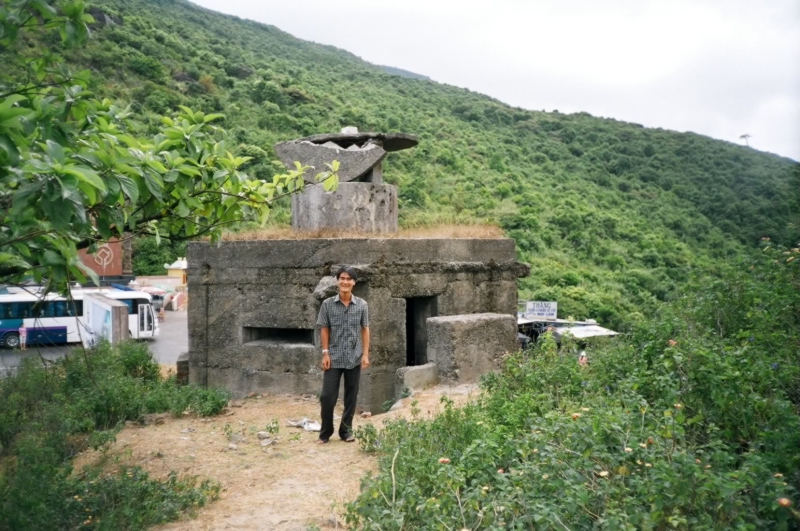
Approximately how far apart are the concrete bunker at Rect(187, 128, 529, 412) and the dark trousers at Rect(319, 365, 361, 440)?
1.38 m

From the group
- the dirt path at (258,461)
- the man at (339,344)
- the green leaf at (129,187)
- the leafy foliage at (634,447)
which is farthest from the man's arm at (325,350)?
the green leaf at (129,187)

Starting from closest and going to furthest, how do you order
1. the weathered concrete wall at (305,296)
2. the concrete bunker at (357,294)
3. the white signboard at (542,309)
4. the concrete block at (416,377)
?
the concrete block at (416,377) < the concrete bunker at (357,294) < the weathered concrete wall at (305,296) < the white signboard at (542,309)

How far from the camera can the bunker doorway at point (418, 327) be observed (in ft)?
27.3

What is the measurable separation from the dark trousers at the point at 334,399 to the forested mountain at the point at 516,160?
1244cm

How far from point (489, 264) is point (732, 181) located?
37.0m

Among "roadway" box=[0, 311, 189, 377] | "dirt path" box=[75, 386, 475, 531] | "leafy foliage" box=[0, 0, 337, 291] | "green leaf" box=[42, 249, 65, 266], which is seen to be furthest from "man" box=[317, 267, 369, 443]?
"roadway" box=[0, 311, 189, 377]

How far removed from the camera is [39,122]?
3217 mm

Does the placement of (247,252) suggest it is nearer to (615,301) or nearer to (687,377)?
(687,377)

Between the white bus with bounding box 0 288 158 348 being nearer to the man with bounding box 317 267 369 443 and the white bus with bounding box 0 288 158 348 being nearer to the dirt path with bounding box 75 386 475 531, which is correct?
the dirt path with bounding box 75 386 475 531

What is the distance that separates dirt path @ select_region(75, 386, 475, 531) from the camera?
4.22m

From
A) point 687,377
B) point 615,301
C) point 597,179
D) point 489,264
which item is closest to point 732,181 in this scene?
point 597,179

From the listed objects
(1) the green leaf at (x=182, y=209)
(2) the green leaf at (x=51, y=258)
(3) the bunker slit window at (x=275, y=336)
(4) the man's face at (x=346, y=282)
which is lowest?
(3) the bunker slit window at (x=275, y=336)

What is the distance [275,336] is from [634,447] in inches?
236

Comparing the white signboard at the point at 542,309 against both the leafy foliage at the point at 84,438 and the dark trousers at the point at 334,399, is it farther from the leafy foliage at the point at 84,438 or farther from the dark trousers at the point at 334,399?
the dark trousers at the point at 334,399
